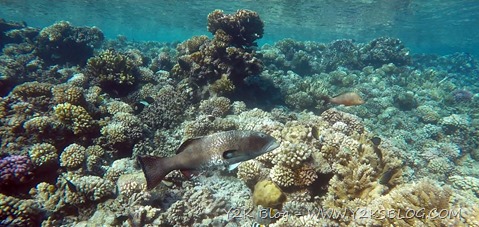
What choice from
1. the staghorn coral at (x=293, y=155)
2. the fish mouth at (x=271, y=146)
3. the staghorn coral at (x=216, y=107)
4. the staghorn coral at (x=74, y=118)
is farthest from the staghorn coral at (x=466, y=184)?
the staghorn coral at (x=74, y=118)

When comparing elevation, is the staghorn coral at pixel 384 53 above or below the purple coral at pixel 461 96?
above

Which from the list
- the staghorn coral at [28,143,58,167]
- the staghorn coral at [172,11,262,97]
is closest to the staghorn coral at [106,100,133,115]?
the staghorn coral at [28,143,58,167]

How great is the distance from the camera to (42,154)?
18.4 feet

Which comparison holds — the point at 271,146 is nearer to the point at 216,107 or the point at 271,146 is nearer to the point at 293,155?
the point at 293,155

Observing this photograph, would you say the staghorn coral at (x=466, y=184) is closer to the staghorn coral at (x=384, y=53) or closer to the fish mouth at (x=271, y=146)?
the fish mouth at (x=271, y=146)

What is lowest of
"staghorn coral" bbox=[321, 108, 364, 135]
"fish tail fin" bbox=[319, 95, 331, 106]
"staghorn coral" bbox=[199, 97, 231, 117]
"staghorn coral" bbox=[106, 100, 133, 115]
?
"fish tail fin" bbox=[319, 95, 331, 106]

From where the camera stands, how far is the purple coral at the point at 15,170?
16.6 ft

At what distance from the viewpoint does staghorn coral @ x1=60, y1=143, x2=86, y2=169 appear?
18.6 feet

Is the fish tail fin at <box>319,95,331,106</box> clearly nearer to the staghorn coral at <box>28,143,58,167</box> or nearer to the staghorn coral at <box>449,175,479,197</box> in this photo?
the staghorn coral at <box>449,175,479,197</box>

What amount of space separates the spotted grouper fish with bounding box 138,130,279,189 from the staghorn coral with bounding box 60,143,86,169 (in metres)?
3.10

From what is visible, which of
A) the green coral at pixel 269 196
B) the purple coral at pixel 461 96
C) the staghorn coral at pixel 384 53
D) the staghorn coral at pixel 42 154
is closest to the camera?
the green coral at pixel 269 196

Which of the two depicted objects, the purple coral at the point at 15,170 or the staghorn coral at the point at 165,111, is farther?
the staghorn coral at the point at 165,111

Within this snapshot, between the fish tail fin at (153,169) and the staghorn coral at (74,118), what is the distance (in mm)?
3836

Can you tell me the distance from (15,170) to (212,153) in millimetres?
4477
